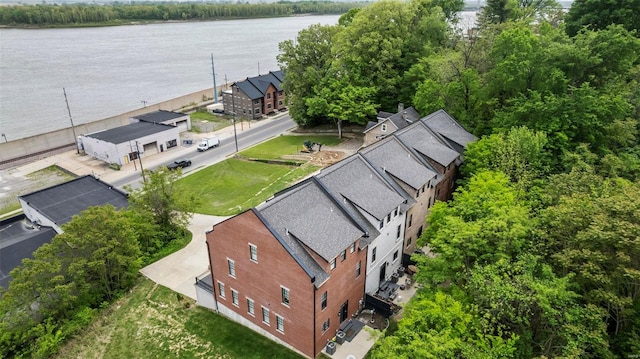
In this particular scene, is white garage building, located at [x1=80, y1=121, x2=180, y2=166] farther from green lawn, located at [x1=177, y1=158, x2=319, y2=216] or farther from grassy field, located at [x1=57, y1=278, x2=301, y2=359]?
grassy field, located at [x1=57, y1=278, x2=301, y2=359]

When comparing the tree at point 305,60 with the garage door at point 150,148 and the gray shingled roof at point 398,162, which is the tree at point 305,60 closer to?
the garage door at point 150,148

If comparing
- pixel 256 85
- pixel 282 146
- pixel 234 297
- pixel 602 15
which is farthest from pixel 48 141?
pixel 602 15

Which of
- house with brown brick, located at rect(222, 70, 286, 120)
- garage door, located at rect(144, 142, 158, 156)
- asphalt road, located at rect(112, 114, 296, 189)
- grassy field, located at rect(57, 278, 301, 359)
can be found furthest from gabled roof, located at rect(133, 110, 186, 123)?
grassy field, located at rect(57, 278, 301, 359)

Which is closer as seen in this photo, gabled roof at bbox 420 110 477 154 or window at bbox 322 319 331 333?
window at bbox 322 319 331 333

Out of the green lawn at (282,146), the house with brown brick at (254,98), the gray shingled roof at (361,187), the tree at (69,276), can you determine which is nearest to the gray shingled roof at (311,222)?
the gray shingled roof at (361,187)

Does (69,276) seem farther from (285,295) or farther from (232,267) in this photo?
(285,295)
